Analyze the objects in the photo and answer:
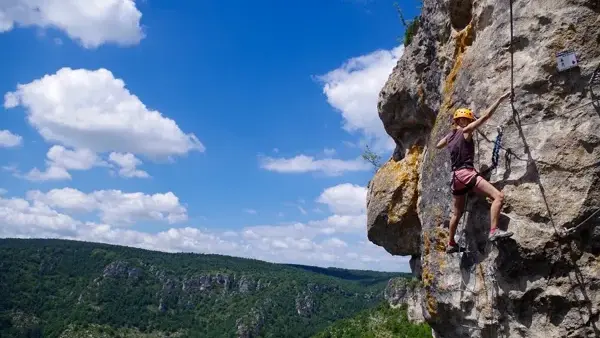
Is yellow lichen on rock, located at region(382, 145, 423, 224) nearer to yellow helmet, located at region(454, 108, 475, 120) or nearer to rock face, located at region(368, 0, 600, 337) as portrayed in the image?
rock face, located at region(368, 0, 600, 337)

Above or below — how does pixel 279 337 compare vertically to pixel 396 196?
below

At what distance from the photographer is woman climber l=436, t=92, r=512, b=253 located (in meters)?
7.91

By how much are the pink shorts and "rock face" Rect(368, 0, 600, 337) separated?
1.40 ft

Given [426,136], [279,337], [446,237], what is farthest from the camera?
[279,337]

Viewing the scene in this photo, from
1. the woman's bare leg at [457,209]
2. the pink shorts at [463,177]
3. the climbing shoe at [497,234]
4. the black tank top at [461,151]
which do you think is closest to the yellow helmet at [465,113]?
the black tank top at [461,151]

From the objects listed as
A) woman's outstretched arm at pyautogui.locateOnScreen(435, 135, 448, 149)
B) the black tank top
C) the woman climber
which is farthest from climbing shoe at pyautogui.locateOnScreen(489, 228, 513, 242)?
woman's outstretched arm at pyautogui.locateOnScreen(435, 135, 448, 149)

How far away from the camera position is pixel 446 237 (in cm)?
964

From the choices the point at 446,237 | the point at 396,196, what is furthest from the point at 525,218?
the point at 396,196

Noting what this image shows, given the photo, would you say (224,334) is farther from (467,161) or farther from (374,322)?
(467,161)

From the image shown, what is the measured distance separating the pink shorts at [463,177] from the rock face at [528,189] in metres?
0.43

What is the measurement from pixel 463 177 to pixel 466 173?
3.3 inches

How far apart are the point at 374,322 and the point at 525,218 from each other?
193 ft

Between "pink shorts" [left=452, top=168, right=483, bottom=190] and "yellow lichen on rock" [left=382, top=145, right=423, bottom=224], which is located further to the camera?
"yellow lichen on rock" [left=382, top=145, right=423, bottom=224]

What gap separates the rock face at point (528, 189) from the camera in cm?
750
